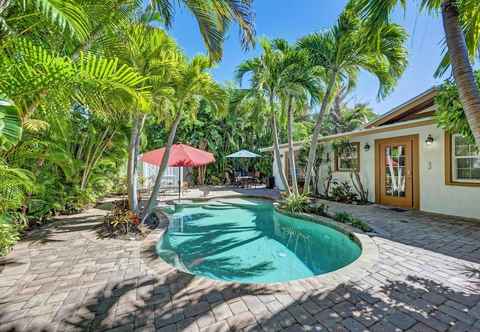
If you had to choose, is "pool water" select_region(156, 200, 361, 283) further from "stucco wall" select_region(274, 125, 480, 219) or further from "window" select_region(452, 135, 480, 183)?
"window" select_region(452, 135, 480, 183)

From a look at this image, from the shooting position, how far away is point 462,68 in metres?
2.76

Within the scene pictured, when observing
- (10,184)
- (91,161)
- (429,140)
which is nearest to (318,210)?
(429,140)

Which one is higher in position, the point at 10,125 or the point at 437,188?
the point at 10,125

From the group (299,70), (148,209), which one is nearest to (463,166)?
(299,70)

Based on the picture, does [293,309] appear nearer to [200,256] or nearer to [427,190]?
[200,256]

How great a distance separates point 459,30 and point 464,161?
6.63m

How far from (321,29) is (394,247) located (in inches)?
300

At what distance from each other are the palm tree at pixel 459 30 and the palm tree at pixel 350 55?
4.36 m

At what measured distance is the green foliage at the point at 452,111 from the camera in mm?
4766

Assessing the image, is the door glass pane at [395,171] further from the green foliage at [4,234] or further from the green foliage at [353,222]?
the green foliage at [4,234]

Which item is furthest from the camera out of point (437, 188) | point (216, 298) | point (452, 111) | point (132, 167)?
point (437, 188)

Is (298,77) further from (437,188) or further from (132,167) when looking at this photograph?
(132,167)

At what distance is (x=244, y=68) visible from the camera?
31.0 ft

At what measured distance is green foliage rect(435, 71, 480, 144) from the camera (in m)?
4.77
